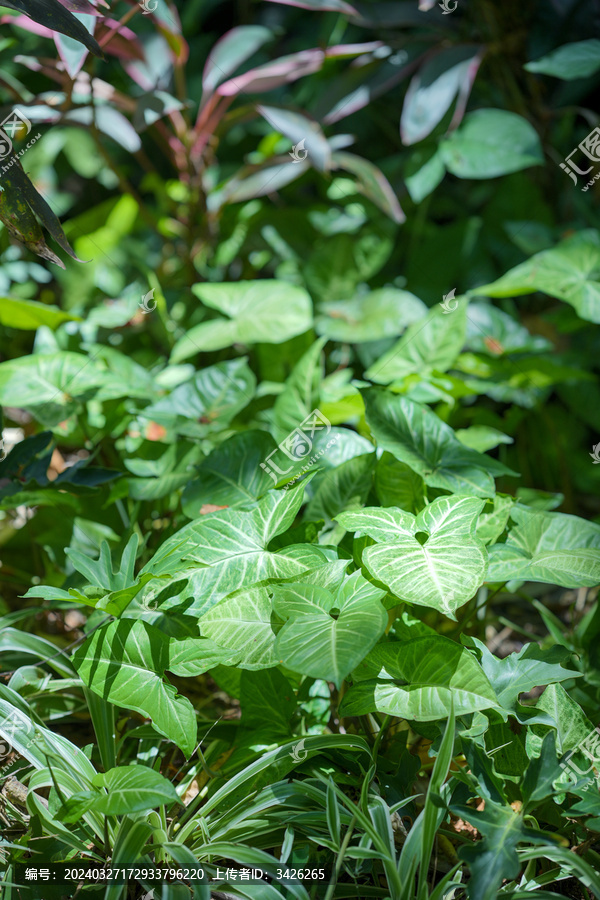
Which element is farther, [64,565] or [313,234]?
[313,234]

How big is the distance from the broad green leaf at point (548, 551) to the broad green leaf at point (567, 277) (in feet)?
1.82

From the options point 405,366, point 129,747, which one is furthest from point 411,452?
point 129,747

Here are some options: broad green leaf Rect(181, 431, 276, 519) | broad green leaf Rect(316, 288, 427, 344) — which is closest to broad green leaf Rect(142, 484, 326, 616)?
broad green leaf Rect(181, 431, 276, 519)

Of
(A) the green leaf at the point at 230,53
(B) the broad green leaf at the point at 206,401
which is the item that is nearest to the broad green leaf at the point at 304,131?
(A) the green leaf at the point at 230,53

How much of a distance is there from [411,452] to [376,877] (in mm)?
653

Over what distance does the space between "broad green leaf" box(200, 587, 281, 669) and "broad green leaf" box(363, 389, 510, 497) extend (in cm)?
35

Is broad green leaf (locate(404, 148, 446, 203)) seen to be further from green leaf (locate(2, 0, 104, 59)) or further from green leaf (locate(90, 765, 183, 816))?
green leaf (locate(90, 765, 183, 816))

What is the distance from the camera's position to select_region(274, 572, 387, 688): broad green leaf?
30.8 inches

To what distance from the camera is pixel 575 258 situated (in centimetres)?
160

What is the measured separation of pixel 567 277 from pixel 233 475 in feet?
3.12

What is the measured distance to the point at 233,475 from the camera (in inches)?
47.8

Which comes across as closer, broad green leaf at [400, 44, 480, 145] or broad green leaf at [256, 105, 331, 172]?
broad green leaf at [256, 105, 331, 172]

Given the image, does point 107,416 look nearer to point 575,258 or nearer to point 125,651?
point 125,651

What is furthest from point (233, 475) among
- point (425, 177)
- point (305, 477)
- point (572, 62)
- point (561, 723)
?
point (572, 62)
